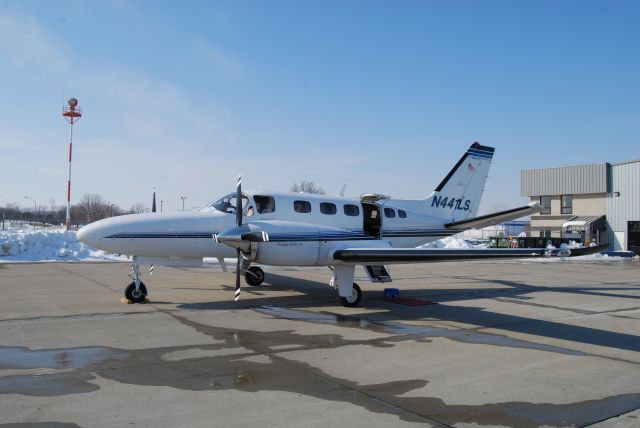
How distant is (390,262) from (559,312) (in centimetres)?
428

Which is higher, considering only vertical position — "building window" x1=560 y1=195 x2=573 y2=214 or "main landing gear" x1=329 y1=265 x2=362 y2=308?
"building window" x1=560 y1=195 x2=573 y2=214

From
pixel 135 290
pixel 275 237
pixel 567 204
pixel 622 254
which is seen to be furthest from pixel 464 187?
pixel 567 204

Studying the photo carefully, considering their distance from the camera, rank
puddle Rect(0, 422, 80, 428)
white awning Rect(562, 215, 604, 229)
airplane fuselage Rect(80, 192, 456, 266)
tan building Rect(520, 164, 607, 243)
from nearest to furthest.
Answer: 1. puddle Rect(0, 422, 80, 428)
2. airplane fuselage Rect(80, 192, 456, 266)
3. white awning Rect(562, 215, 604, 229)
4. tan building Rect(520, 164, 607, 243)

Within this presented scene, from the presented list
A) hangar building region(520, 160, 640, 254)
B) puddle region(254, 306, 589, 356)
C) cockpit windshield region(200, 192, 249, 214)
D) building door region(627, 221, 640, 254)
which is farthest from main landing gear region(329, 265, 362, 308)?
building door region(627, 221, 640, 254)

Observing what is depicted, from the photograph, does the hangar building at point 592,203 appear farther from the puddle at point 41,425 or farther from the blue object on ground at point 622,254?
the puddle at point 41,425

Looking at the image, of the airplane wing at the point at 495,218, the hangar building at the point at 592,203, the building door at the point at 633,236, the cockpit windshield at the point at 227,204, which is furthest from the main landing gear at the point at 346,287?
the building door at the point at 633,236

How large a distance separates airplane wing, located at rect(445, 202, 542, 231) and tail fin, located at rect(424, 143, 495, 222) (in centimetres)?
48

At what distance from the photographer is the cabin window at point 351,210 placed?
1434 centimetres

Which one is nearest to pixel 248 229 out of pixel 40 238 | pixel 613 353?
pixel 613 353

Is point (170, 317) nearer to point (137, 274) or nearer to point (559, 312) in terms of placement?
point (137, 274)

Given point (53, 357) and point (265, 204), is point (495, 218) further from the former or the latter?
point (53, 357)

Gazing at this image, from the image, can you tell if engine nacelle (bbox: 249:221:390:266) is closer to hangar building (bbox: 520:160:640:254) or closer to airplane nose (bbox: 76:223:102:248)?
airplane nose (bbox: 76:223:102:248)

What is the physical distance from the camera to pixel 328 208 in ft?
46.1

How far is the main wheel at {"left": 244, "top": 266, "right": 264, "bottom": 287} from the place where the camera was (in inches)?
628
